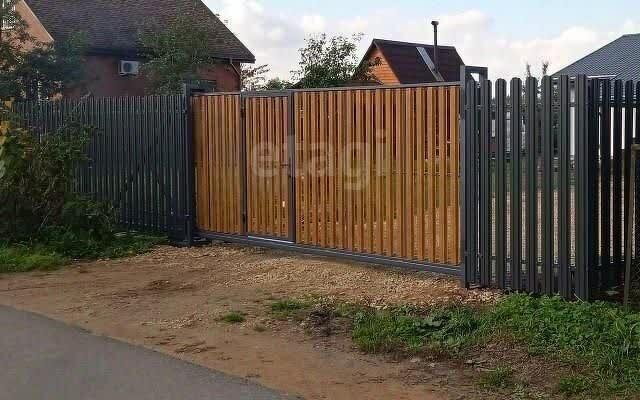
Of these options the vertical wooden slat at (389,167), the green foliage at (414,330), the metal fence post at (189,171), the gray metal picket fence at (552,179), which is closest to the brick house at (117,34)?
the metal fence post at (189,171)

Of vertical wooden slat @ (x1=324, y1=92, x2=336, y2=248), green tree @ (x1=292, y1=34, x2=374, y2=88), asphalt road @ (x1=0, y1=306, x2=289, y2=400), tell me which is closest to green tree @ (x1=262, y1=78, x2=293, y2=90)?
green tree @ (x1=292, y1=34, x2=374, y2=88)

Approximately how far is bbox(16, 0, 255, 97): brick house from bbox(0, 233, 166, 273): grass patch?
1290 cm

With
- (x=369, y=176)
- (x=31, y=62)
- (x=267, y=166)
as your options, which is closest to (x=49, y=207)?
(x=267, y=166)

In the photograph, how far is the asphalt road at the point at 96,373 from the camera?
5977 mm

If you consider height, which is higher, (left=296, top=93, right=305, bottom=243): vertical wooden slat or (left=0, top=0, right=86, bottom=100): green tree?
(left=0, top=0, right=86, bottom=100): green tree

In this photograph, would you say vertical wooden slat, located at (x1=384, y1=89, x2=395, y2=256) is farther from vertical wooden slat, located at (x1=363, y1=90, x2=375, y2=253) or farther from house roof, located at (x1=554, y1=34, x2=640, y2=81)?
house roof, located at (x1=554, y1=34, x2=640, y2=81)

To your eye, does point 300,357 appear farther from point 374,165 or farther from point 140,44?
point 140,44

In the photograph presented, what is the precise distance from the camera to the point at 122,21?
96.5 ft

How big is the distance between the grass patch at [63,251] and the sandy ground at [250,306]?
0.94 ft

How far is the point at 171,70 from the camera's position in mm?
24516

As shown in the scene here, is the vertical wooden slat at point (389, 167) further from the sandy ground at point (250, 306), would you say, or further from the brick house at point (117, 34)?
the brick house at point (117, 34)

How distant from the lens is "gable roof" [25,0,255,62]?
2725 cm

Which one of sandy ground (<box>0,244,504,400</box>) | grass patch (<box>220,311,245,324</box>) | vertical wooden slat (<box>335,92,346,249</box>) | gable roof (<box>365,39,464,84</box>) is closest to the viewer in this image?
sandy ground (<box>0,244,504,400</box>)

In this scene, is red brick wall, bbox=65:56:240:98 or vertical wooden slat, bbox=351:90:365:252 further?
red brick wall, bbox=65:56:240:98
